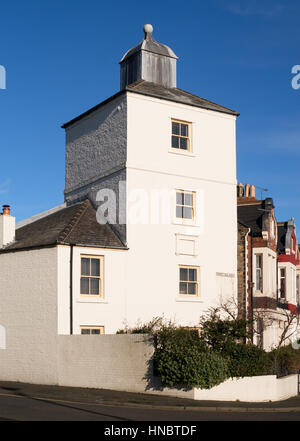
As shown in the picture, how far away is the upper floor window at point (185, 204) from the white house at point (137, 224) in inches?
1.8

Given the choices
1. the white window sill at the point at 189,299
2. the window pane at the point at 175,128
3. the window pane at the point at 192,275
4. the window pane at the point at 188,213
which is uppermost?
the window pane at the point at 175,128

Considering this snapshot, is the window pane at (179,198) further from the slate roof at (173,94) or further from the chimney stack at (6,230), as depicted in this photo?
the chimney stack at (6,230)

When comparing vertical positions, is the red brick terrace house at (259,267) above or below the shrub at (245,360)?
above

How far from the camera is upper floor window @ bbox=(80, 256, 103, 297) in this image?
25.0m

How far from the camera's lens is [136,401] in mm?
18344

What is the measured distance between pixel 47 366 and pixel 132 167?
30.1 feet

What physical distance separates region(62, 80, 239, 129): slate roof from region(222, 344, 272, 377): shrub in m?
12.4

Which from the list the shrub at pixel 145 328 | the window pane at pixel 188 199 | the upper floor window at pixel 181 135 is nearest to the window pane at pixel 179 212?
the window pane at pixel 188 199

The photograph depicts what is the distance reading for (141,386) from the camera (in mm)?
21047

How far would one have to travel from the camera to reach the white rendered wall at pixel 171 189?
26.6m
